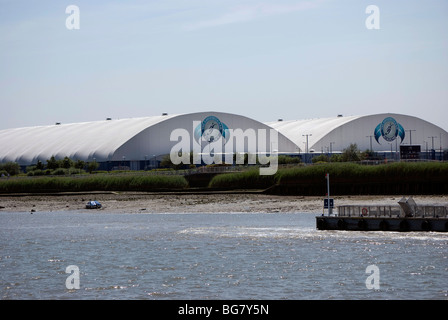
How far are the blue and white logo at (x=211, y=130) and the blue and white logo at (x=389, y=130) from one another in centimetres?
3088

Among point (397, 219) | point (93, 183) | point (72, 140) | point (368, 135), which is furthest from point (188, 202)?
point (368, 135)

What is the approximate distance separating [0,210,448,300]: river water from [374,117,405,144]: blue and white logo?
8972 cm

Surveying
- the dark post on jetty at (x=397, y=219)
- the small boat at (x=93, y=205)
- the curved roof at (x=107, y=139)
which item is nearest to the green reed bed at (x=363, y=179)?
the small boat at (x=93, y=205)

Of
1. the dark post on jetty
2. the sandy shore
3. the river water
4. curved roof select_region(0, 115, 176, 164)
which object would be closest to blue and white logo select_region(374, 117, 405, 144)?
curved roof select_region(0, 115, 176, 164)

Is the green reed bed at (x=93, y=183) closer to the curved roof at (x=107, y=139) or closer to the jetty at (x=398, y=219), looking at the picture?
the curved roof at (x=107, y=139)

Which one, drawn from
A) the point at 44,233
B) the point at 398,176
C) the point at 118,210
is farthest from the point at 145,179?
the point at 44,233

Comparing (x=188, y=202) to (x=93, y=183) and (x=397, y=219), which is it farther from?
(x=397, y=219)

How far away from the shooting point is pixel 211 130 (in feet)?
474

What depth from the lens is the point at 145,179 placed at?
375ft

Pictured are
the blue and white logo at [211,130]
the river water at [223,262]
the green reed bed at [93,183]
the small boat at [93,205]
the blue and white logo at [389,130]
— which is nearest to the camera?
the river water at [223,262]

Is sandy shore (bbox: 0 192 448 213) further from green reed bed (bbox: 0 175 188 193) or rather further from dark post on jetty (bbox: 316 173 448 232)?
dark post on jetty (bbox: 316 173 448 232)

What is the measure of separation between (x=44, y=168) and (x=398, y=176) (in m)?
79.5

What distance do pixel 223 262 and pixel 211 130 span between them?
9981 centimetres

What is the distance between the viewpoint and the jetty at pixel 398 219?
54.9 meters
